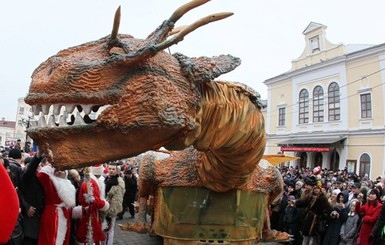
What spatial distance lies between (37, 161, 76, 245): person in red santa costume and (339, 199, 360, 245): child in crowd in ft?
15.2

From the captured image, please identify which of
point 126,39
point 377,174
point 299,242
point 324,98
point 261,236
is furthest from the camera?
point 324,98

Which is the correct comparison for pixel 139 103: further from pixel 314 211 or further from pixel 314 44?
pixel 314 44

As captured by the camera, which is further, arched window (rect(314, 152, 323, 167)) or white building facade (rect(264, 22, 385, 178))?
arched window (rect(314, 152, 323, 167))

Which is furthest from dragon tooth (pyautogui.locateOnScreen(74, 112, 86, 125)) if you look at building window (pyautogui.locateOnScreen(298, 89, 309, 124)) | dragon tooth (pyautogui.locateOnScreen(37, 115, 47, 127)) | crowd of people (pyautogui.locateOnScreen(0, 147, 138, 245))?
building window (pyautogui.locateOnScreen(298, 89, 309, 124))

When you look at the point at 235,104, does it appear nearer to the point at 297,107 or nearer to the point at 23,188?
the point at 23,188

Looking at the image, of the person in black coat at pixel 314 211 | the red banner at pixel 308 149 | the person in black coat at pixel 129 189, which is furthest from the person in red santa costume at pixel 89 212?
the red banner at pixel 308 149

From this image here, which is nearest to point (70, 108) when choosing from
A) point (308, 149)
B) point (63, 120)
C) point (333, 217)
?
point (63, 120)

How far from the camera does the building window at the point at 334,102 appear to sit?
24.8 m

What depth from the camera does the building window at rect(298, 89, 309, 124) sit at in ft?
89.7

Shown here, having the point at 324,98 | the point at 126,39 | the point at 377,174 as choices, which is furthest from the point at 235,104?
the point at 324,98

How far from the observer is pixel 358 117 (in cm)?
2327

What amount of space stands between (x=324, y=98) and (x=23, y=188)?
24155 mm

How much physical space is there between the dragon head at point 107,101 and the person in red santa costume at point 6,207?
Result: 0.20 m

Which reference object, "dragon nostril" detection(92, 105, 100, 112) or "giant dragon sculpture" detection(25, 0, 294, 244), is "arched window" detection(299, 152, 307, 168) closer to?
"giant dragon sculpture" detection(25, 0, 294, 244)
